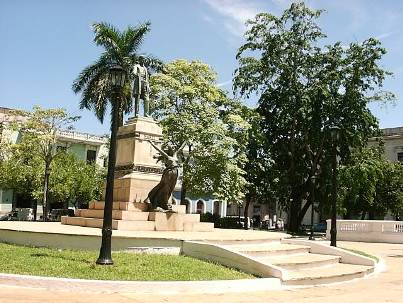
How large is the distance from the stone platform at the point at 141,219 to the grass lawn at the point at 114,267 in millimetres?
2558

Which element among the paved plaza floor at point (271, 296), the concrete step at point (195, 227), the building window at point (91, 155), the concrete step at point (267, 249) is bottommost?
the paved plaza floor at point (271, 296)

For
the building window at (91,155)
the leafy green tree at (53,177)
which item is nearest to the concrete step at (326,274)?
the leafy green tree at (53,177)

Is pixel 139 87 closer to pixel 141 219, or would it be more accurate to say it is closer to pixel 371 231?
pixel 141 219

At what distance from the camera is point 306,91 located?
33.8m

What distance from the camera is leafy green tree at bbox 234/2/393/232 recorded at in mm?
33812

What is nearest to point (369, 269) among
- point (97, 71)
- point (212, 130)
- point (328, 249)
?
point (328, 249)

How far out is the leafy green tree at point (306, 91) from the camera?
33.8 m

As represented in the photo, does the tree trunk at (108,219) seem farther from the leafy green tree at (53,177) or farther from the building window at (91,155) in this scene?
the building window at (91,155)

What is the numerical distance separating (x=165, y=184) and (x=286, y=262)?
181 inches

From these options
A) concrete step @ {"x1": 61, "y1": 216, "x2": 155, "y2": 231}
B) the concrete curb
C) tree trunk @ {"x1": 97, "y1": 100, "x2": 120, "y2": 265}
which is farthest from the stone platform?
the concrete curb

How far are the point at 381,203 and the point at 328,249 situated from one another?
38859 millimetres

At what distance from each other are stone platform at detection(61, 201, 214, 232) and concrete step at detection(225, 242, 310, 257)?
8.64ft

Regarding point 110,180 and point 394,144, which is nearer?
point 110,180

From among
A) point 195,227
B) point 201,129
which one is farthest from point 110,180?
point 201,129
